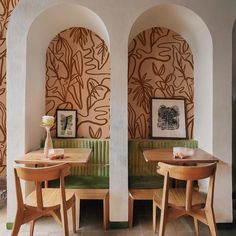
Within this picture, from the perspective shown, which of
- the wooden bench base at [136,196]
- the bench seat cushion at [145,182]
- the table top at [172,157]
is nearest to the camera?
the table top at [172,157]

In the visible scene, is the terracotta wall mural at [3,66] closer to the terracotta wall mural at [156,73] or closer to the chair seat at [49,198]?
the chair seat at [49,198]

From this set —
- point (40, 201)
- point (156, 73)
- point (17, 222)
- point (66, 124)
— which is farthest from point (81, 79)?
point (17, 222)

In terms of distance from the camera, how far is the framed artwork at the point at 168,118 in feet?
10.9

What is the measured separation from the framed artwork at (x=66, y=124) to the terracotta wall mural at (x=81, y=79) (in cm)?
6

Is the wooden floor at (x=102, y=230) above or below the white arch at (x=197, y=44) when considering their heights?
below

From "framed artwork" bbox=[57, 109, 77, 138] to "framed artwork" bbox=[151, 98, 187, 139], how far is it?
1.03m

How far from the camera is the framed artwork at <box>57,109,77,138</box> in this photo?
3.29 meters

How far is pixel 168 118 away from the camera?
131 inches

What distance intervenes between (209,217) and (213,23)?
76.8 inches

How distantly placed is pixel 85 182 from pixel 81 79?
133cm

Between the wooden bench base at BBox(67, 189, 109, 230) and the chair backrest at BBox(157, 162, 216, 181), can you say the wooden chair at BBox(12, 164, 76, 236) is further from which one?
the chair backrest at BBox(157, 162, 216, 181)

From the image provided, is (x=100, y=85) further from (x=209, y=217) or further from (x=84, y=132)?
(x=209, y=217)

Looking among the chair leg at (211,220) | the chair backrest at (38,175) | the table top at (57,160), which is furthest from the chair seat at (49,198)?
the chair leg at (211,220)

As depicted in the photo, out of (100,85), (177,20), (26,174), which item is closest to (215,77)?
(177,20)
